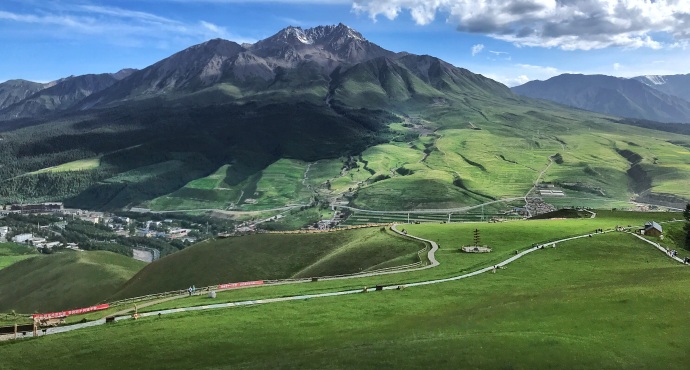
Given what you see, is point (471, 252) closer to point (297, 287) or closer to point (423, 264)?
point (423, 264)

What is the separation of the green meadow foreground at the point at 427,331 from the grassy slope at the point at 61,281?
91.1 m

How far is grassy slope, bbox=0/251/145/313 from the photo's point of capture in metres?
142

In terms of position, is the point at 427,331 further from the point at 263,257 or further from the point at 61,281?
the point at 61,281

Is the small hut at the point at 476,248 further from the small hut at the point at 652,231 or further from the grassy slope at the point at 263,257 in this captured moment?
the small hut at the point at 652,231

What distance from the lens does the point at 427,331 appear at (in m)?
46.1

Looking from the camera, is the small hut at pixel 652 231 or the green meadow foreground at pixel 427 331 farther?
the small hut at pixel 652 231

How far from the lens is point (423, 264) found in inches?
3447

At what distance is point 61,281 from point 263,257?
77.0 metres

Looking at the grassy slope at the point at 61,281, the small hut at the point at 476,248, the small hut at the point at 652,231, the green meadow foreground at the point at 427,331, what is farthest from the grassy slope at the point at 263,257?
the small hut at the point at 652,231

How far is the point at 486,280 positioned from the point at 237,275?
228ft

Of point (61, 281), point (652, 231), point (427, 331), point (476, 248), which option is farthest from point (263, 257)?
point (652, 231)

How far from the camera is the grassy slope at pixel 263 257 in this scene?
107 m

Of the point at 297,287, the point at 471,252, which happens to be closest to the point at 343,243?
the point at 471,252

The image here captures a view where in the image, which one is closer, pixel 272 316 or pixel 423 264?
pixel 272 316
